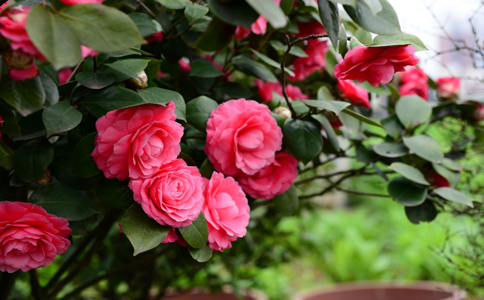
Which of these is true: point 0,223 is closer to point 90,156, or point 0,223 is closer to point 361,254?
point 90,156

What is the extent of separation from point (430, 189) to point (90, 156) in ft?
1.54

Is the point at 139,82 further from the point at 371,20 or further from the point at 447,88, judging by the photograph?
the point at 447,88

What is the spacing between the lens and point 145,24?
484mm

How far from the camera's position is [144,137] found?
1.21ft

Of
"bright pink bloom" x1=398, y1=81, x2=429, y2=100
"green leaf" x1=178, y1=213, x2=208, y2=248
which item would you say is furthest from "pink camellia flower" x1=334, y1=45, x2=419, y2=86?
"bright pink bloom" x1=398, y1=81, x2=429, y2=100

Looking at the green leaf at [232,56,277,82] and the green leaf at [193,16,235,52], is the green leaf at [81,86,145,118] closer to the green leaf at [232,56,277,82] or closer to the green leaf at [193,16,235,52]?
the green leaf at [193,16,235,52]

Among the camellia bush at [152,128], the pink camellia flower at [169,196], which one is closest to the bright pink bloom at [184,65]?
the camellia bush at [152,128]

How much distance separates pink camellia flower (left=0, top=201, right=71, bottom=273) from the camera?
1.27ft

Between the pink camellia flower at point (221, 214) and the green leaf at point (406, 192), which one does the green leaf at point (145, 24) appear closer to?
the pink camellia flower at point (221, 214)

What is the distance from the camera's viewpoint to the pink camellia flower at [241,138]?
438 millimetres

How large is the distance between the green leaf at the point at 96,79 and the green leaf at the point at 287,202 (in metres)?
0.25

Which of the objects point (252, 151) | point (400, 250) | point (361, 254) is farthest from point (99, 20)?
point (400, 250)

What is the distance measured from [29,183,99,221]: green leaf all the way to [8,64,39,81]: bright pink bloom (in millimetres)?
153

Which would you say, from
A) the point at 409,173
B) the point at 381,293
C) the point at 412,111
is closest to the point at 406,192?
the point at 409,173
